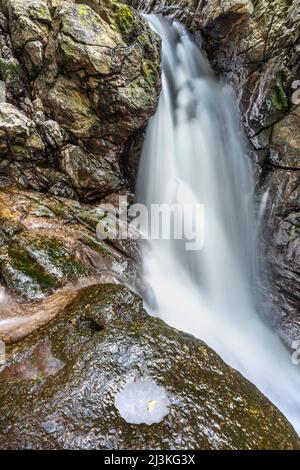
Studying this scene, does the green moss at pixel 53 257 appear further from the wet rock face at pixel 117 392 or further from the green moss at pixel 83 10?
the green moss at pixel 83 10

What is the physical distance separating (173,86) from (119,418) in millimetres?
8933

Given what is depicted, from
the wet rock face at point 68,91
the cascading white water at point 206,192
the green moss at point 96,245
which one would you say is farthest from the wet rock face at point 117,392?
the wet rock face at point 68,91

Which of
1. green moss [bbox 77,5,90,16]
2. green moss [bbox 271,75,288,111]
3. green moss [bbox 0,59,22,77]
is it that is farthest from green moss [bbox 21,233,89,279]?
green moss [bbox 271,75,288,111]

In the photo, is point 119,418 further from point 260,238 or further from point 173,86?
point 173,86

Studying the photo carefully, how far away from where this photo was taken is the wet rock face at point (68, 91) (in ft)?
22.4

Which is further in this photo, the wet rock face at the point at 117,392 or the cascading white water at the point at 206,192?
the cascading white water at the point at 206,192

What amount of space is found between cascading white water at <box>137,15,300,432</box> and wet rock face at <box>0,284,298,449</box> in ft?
11.0

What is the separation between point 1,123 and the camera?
6531mm

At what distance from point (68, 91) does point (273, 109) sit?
5928 millimetres

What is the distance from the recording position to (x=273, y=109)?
28.9ft

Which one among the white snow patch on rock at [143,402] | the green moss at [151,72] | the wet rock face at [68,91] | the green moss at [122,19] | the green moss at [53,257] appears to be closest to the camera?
the white snow patch on rock at [143,402]

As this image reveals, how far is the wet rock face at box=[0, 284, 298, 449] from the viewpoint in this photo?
231 centimetres
